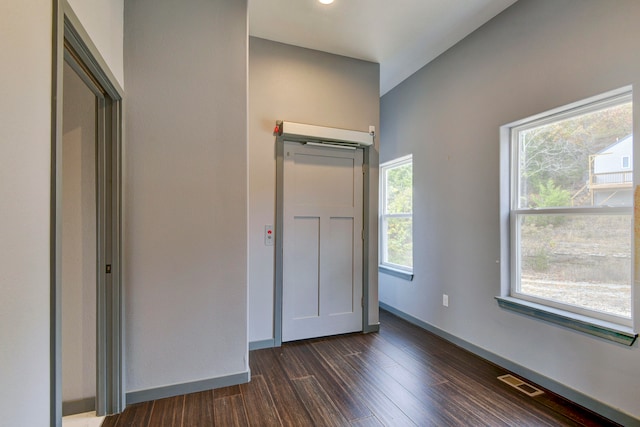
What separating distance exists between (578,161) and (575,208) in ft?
1.10

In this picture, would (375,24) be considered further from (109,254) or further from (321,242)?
(109,254)

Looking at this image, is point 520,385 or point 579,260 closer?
point 579,260

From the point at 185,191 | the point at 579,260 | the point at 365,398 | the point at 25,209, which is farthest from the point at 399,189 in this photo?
the point at 25,209

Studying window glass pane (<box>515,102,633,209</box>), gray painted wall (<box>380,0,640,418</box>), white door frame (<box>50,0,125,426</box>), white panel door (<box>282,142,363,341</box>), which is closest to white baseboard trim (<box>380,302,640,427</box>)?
gray painted wall (<box>380,0,640,418</box>)

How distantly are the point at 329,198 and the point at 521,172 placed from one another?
5.72ft

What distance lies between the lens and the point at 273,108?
304cm

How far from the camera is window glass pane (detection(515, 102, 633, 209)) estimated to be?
195 cm

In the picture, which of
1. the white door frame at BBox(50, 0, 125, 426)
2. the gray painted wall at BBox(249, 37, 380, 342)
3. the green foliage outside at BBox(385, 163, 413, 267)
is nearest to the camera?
the white door frame at BBox(50, 0, 125, 426)

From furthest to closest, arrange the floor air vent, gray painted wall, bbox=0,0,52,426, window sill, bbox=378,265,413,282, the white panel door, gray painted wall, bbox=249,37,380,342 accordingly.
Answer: window sill, bbox=378,265,413,282 → the white panel door → gray painted wall, bbox=249,37,380,342 → the floor air vent → gray painted wall, bbox=0,0,52,426

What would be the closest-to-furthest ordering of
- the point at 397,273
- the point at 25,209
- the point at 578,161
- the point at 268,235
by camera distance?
1. the point at 25,209
2. the point at 578,161
3. the point at 268,235
4. the point at 397,273

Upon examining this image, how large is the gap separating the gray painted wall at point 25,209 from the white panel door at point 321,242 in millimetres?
2126

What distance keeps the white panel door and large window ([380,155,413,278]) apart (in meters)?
0.84

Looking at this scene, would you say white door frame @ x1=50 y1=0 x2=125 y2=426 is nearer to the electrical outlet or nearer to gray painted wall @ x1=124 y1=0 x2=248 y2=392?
gray painted wall @ x1=124 y1=0 x2=248 y2=392

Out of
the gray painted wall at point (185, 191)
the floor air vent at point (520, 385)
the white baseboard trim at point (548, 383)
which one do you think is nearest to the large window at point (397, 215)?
the white baseboard trim at point (548, 383)
